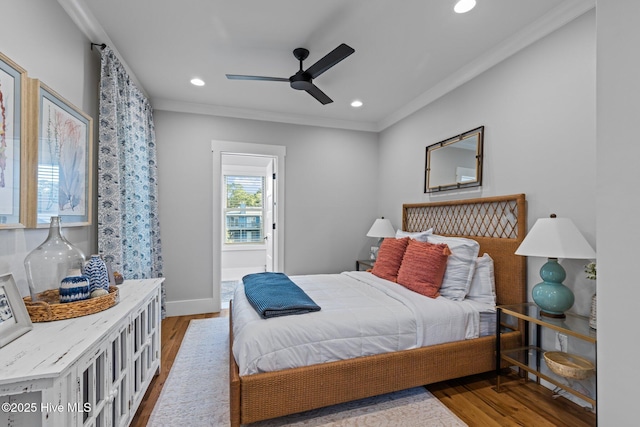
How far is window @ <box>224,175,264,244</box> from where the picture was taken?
6523 mm

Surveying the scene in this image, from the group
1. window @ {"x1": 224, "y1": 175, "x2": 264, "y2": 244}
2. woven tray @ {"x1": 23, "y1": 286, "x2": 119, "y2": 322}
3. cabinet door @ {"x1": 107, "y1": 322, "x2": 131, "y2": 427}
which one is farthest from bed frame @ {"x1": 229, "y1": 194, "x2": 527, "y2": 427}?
window @ {"x1": 224, "y1": 175, "x2": 264, "y2": 244}

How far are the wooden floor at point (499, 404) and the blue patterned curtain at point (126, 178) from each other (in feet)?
3.70

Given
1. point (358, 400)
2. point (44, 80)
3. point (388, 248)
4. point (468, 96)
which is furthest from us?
point (388, 248)

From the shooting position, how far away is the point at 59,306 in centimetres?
135

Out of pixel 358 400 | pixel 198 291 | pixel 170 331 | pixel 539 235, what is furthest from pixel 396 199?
pixel 170 331

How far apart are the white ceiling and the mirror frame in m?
0.55

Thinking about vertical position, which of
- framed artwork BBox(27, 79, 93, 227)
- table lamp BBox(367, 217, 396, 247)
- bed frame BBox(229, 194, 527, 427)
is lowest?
bed frame BBox(229, 194, 527, 427)

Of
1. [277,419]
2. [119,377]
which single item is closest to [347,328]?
[277,419]

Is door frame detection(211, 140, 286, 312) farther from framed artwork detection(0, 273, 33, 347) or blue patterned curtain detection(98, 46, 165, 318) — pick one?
framed artwork detection(0, 273, 33, 347)

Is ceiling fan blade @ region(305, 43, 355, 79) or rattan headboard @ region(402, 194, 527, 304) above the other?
ceiling fan blade @ region(305, 43, 355, 79)

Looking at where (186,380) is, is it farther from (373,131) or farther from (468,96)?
(373,131)

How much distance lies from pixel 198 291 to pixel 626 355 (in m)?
3.97

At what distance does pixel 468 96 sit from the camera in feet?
9.52

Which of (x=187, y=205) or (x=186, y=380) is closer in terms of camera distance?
(x=186, y=380)
